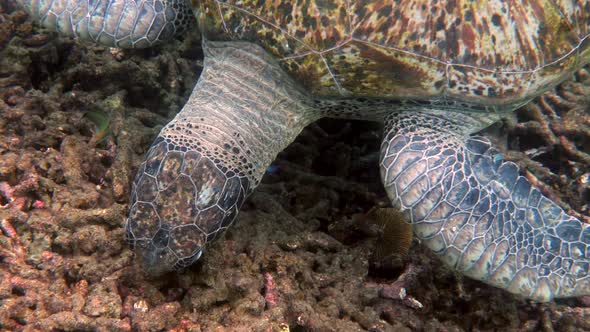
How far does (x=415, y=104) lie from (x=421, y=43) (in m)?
0.37

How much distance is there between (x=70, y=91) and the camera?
260cm

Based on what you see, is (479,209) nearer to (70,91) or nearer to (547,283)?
(547,283)

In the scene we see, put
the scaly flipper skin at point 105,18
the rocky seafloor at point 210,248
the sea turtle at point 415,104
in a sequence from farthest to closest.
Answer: the scaly flipper skin at point 105,18, the sea turtle at point 415,104, the rocky seafloor at point 210,248

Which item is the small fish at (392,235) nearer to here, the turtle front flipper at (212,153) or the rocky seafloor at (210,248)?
the rocky seafloor at (210,248)

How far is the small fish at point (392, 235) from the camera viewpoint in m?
1.98

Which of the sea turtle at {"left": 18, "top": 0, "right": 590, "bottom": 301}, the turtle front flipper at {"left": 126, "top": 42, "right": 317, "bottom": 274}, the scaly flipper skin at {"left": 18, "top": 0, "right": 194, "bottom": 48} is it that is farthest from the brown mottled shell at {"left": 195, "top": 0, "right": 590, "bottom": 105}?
the scaly flipper skin at {"left": 18, "top": 0, "right": 194, "bottom": 48}

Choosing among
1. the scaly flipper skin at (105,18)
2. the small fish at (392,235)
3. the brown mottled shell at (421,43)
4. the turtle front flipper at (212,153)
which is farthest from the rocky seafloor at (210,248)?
the brown mottled shell at (421,43)

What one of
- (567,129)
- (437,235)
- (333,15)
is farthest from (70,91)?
(567,129)

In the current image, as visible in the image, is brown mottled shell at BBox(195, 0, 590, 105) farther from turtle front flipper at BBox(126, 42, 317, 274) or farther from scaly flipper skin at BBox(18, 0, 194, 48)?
scaly flipper skin at BBox(18, 0, 194, 48)

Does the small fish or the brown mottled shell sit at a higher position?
the brown mottled shell

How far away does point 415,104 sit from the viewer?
2115mm

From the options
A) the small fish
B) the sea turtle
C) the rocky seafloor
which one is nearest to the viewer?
the rocky seafloor

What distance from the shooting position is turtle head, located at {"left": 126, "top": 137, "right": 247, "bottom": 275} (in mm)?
1616

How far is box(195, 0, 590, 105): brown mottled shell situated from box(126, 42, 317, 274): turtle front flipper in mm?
202
